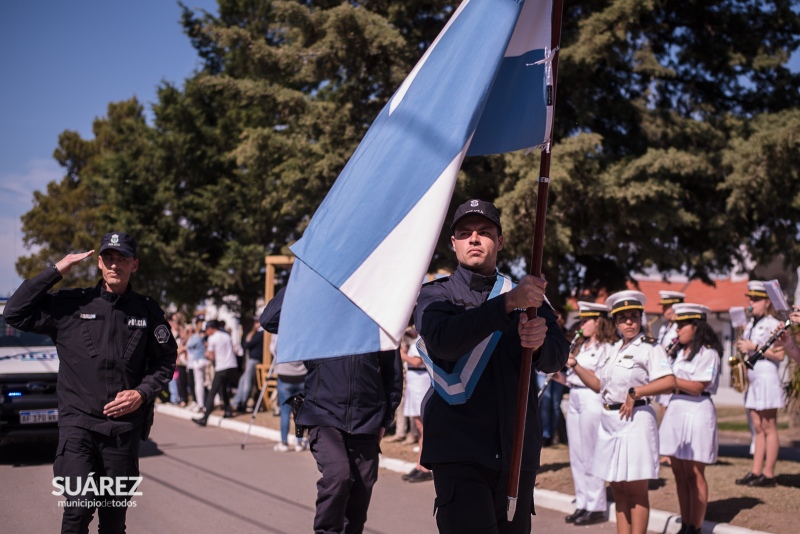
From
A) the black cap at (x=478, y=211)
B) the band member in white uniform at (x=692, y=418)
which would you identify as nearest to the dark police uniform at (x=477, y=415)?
the black cap at (x=478, y=211)

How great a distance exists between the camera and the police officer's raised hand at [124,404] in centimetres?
514

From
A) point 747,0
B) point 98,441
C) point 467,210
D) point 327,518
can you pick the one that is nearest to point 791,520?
point 327,518

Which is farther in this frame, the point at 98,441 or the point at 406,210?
the point at 98,441

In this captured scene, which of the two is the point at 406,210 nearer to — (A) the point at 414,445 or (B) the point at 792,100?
(A) the point at 414,445

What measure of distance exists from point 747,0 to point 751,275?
4.57m

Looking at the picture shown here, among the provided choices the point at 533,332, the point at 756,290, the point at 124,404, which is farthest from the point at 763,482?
the point at 124,404

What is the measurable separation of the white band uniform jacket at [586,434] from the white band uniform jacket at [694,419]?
0.79 metres

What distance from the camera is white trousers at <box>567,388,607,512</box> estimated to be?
27.7ft

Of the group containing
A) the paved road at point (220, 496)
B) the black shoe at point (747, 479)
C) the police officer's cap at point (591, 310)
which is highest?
the police officer's cap at point (591, 310)

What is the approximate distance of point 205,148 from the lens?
2645 centimetres

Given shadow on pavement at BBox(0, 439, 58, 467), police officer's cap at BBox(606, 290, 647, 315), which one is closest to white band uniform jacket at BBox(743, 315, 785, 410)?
police officer's cap at BBox(606, 290, 647, 315)

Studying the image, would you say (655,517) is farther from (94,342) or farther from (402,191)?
(402,191)

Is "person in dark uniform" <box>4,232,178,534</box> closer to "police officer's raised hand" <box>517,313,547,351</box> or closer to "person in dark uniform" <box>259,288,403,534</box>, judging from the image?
"person in dark uniform" <box>259,288,403,534</box>

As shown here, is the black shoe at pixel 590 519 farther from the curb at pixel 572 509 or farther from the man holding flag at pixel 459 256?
the man holding flag at pixel 459 256
